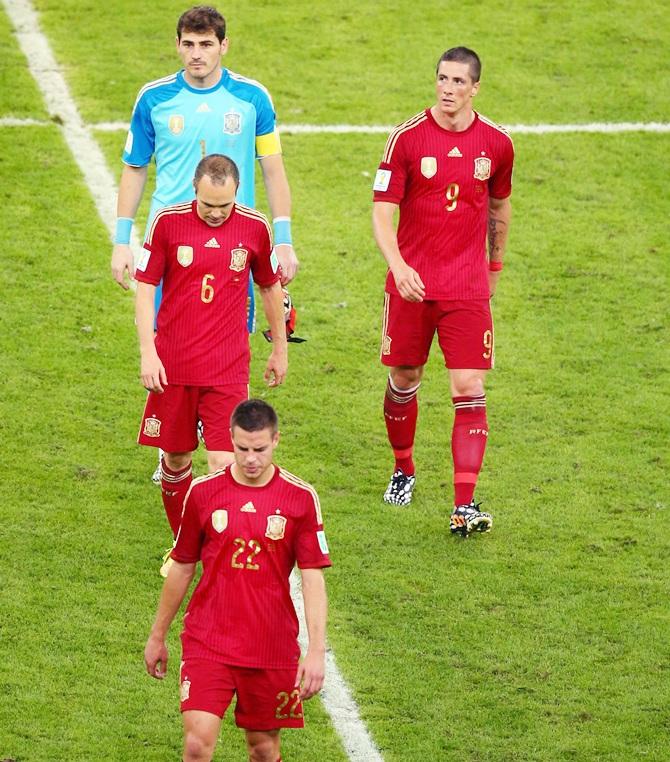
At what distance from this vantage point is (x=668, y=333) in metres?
12.2

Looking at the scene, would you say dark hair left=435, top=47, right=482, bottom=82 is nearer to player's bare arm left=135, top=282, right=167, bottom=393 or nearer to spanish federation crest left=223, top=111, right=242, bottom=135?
spanish federation crest left=223, top=111, right=242, bottom=135

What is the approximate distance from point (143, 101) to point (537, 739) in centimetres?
402

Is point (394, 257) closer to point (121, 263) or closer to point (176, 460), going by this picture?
point (121, 263)

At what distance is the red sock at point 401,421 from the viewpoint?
32.9ft

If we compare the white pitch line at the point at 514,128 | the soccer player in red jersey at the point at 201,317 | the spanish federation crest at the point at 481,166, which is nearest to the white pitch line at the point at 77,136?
the white pitch line at the point at 514,128

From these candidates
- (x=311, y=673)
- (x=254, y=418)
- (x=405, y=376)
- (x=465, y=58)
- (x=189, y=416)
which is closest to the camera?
(x=311, y=673)

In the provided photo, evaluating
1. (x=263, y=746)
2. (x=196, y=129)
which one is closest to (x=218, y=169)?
(x=196, y=129)

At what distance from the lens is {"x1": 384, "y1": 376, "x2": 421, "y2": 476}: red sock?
395 inches

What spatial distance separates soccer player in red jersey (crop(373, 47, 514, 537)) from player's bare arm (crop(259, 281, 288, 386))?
974 millimetres

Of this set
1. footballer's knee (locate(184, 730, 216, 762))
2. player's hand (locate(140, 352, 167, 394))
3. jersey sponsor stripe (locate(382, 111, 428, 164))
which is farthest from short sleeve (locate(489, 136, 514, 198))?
footballer's knee (locate(184, 730, 216, 762))

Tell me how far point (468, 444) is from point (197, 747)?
335cm

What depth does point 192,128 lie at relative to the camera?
9.43m

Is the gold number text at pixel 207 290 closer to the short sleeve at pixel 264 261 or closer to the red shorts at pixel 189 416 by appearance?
the short sleeve at pixel 264 261

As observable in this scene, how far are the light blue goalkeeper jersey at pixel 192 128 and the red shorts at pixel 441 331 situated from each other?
1069 millimetres
